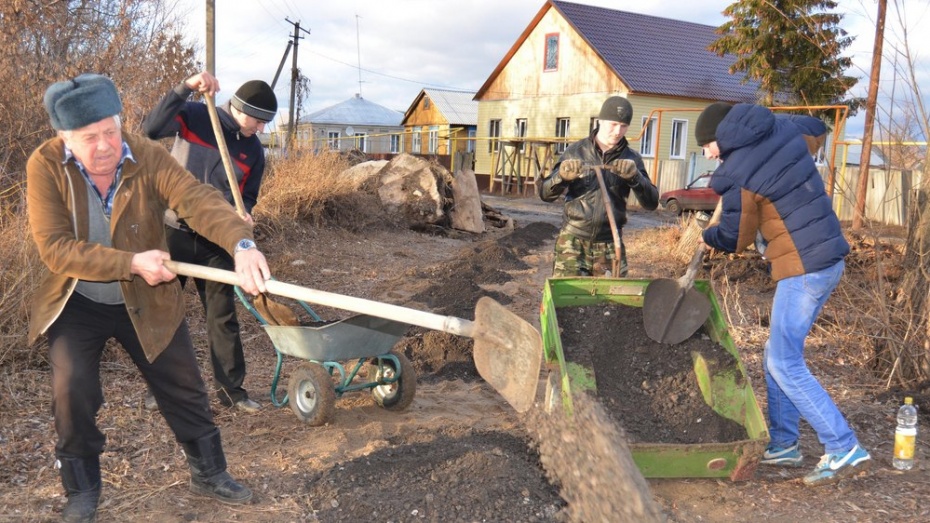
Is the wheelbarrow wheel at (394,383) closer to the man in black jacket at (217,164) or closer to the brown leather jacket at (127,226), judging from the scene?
the man in black jacket at (217,164)

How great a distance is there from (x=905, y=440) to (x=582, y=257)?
188 cm

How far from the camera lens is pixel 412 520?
2.91 meters

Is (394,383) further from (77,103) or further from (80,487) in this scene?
Result: (77,103)

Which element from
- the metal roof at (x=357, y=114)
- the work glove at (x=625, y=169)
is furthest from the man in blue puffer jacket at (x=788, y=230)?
the metal roof at (x=357, y=114)

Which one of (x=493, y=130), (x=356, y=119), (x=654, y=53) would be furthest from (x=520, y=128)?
(x=356, y=119)

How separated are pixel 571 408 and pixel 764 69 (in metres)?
17.8

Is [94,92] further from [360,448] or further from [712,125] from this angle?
[712,125]

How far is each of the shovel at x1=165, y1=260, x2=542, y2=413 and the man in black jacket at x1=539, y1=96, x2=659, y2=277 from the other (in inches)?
62.9

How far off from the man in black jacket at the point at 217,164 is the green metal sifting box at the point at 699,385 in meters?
1.71

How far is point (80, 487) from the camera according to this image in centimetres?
275

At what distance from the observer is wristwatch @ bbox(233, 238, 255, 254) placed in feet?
8.81

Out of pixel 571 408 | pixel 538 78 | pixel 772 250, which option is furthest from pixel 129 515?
pixel 538 78

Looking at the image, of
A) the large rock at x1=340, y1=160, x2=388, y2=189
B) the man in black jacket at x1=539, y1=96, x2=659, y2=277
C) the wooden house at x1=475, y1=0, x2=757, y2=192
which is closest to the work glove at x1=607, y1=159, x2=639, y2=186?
the man in black jacket at x1=539, y1=96, x2=659, y2=277

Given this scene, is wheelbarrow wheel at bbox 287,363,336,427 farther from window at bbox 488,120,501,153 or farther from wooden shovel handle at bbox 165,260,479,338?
window at bbox 488,120,501,153
